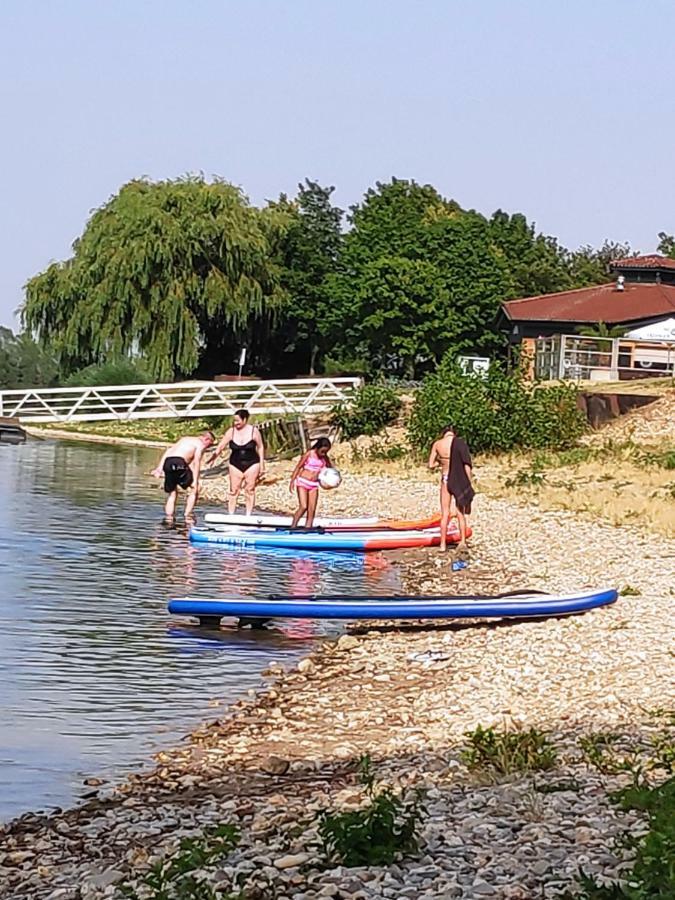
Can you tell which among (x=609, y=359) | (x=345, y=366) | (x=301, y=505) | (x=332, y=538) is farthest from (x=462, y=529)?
(x=345, y=366)

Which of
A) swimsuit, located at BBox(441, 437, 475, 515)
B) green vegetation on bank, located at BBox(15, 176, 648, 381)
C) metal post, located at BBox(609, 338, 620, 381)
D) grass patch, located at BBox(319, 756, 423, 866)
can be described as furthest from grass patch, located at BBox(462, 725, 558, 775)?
green vegetation on bank, located at BBox(15, 176, 648, 381)

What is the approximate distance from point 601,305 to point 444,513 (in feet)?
139

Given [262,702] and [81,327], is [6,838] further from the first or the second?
[81,327]

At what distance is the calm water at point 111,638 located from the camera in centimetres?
1088

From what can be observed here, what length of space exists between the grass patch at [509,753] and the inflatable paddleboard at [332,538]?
13.3 metres

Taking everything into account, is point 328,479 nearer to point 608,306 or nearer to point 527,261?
point 608,306

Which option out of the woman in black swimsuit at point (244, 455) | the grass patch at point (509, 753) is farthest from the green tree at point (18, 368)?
the grass patch at point (509, 753)

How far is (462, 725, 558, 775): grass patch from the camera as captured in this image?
882 cm

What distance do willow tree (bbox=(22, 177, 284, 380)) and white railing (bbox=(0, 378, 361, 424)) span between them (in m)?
3.54

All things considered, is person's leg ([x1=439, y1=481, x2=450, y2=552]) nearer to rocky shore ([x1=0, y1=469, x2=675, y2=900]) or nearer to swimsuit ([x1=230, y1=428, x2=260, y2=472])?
rocky shore ([x1=0, y1=469, x2=675, y2=900])

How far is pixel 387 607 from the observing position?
15711mm

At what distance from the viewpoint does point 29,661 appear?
14.0 meters

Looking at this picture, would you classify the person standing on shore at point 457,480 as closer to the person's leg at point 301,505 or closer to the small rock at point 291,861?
the person's leg at point 301,505

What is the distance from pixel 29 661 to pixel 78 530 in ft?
38.3
